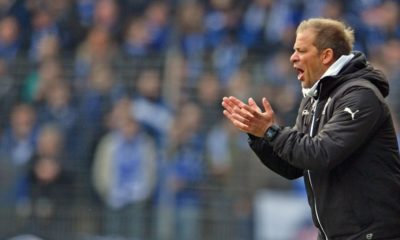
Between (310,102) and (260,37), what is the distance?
5.64 metres

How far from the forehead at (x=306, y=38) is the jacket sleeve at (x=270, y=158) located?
54 centimetres

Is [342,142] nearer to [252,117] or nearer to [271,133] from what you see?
[271,133]

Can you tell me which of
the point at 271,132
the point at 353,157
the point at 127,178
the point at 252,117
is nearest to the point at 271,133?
the point at 271,132

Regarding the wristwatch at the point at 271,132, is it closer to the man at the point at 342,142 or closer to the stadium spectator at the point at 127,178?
the man at the point at 342,142

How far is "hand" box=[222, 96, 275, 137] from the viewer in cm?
472

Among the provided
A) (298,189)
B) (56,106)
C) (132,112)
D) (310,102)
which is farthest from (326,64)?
(56,106)

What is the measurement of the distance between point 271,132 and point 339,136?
0.35 metres

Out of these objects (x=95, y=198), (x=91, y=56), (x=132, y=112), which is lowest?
(x=95, y=198)

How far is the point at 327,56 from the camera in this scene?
4887 mm

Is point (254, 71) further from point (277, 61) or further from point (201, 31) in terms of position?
point (201, 31)

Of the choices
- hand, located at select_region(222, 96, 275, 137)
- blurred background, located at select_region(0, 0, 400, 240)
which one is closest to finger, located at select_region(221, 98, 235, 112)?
hand, located at select_region(222, 96, 275, 137)

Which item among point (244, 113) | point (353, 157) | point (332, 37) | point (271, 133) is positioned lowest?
point (353, 157)

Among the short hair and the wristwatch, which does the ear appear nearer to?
the short hair

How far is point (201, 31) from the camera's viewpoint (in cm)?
1088
